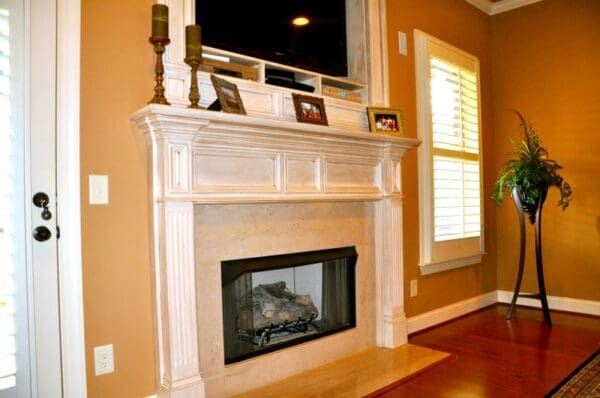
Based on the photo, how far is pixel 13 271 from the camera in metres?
1.75

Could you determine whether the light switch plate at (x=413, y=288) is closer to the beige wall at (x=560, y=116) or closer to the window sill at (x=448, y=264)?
the window sill at (x=448, y=264)

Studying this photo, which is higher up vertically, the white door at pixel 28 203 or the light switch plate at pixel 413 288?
the white door at pixel 28 203

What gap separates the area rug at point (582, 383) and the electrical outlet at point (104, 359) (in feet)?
7.02

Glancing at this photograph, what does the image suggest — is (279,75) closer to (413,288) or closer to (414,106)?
(414,106)

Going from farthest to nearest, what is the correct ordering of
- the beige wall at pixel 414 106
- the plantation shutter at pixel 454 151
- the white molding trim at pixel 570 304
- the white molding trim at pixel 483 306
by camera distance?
1. the white molding trim at pixel 570 304
2. the plantation shutter at pixel 454 151
3. the white molding trim at pixel 483 306
4. the beige wall at pixel 414 106

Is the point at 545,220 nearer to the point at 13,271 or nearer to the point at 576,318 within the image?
the point at 576,318

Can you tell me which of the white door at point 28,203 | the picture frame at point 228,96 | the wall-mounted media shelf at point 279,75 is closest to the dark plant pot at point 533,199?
the wall-mounted media shelf at point 279,75

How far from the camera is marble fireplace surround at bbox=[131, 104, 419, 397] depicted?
1.97 metres

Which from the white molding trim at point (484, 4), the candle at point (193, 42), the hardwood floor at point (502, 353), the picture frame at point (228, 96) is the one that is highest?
the white molding trim at point (484, 4)

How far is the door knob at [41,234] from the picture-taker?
1.80 metres

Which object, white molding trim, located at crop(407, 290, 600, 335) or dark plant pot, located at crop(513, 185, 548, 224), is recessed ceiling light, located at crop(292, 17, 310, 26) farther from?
white molding trim, located at crop(407, 290, 600, 335)

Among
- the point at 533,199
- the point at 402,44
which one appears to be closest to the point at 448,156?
the point at 533,199

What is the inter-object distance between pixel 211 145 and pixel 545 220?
342 centimetres

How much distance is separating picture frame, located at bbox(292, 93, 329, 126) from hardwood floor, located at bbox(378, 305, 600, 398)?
1.55m
